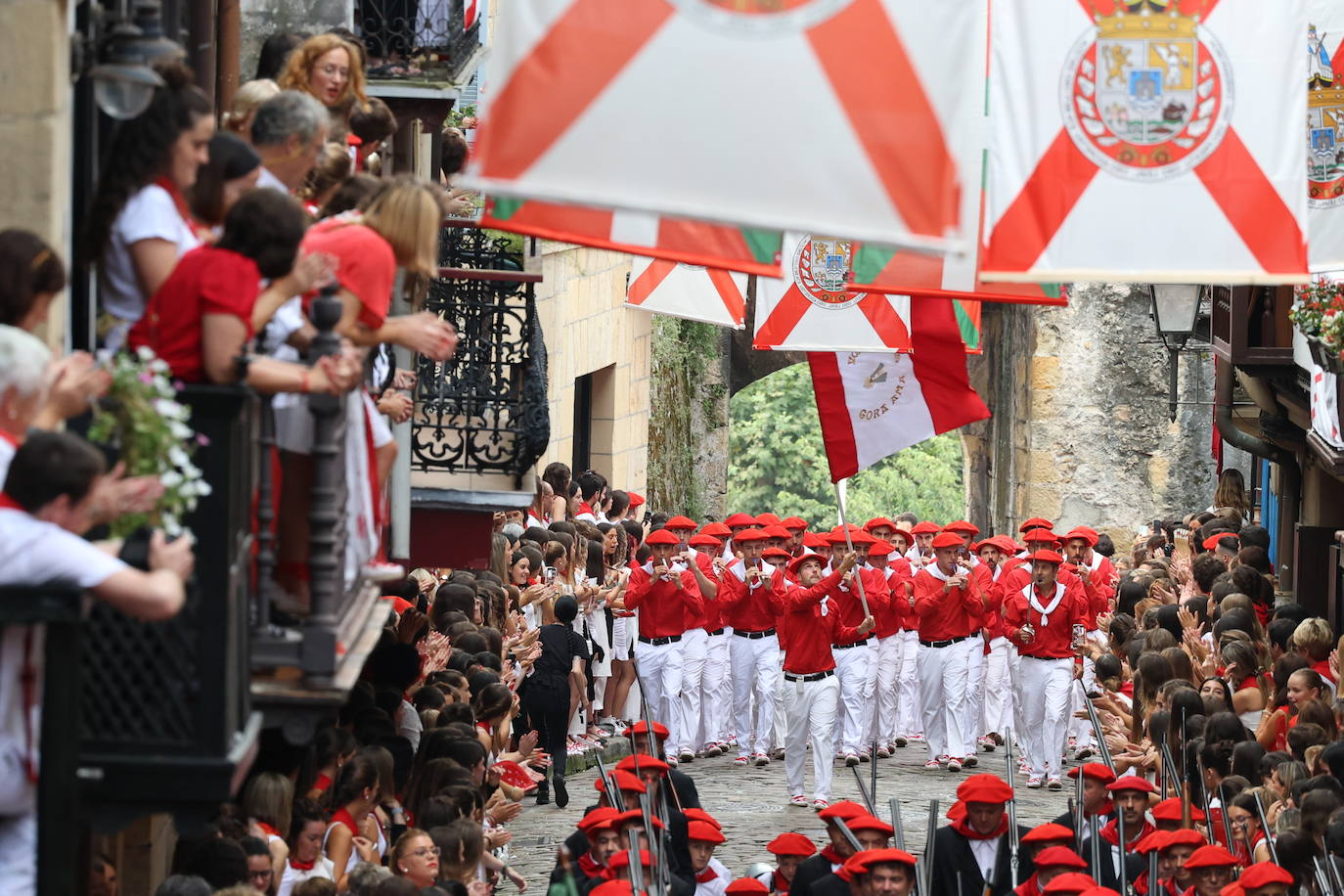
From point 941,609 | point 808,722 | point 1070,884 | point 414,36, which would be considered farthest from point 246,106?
point 941,609

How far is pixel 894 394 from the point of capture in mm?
14484

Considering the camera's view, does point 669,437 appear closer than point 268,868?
No

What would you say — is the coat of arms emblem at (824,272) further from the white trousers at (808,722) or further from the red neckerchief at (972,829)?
the white trousers at (808,722)

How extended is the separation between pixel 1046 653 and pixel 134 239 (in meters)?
13.6

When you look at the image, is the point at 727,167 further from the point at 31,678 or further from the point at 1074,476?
the point at 1074,476

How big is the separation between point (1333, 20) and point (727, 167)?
6435mm

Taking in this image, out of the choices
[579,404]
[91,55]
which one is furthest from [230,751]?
[579,404]

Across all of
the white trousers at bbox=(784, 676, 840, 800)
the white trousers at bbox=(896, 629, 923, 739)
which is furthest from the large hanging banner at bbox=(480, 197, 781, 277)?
the white trousers at bbox=(896, 629, 923, 739)

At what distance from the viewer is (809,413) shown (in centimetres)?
4697

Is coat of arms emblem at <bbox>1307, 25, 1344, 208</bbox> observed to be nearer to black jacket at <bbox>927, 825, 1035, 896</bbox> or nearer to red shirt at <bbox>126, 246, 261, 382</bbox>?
black jacket at <bbox>927, 825, 1035, 896</bbox>

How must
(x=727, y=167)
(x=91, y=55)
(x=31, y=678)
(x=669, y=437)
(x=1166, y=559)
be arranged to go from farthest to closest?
(x=669, y=437)
(x=1166, y=559)
(x=91, y=55)
(x=727, y=167)
(x=31, y=678)

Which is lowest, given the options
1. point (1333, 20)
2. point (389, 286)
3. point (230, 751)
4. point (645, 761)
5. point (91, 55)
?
point (645, 761)

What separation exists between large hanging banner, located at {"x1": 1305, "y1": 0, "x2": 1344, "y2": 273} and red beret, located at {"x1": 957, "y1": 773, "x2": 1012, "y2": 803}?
3.42 metres

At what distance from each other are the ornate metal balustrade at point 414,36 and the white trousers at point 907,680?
29.6ft
